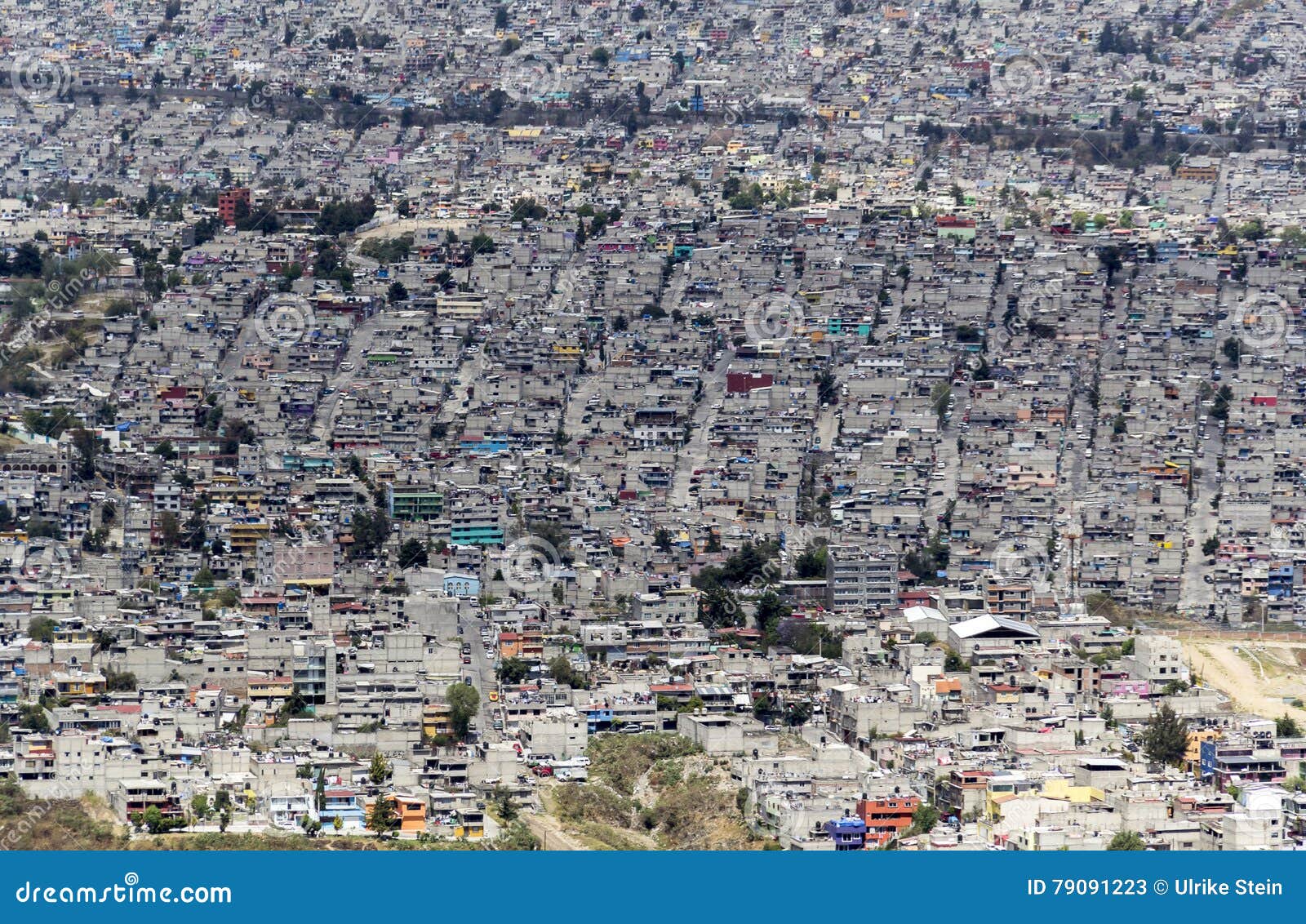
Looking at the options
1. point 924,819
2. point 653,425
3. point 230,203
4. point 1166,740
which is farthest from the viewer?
point 230,203

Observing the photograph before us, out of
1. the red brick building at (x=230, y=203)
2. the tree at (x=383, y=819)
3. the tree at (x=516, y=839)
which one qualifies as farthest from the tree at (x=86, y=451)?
the tree at (x=516, y=839)

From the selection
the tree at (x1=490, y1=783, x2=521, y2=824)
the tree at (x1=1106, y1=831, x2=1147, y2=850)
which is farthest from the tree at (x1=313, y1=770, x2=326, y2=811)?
the tree at (x1=1106, y1=831, x2=1147, y2=850)

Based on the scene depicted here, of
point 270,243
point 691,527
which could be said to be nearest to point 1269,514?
point 691,527

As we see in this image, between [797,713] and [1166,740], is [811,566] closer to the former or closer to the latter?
[797,713]

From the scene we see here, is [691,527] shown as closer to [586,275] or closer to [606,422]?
[606,422]

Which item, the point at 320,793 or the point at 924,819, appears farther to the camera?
the point at 320,793

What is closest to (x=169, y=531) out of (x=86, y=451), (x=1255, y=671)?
(x=86, y=451)

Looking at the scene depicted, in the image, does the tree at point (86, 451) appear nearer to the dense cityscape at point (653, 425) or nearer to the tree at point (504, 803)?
the dense cityscape at point (653, 425)
